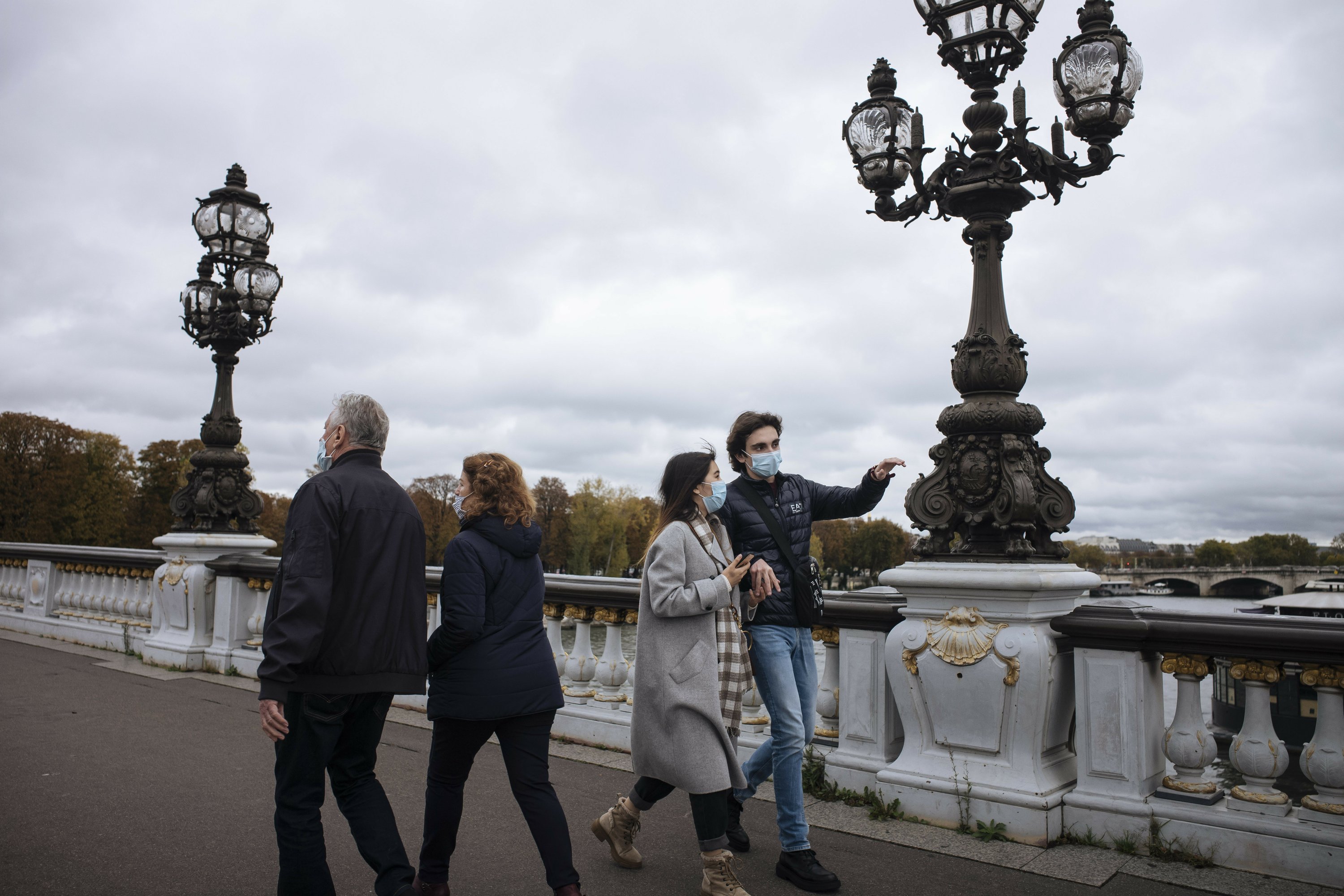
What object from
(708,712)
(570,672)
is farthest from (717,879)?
(570,672)

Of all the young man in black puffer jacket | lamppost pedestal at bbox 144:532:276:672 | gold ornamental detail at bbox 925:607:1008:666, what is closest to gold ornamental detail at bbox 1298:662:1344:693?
gold ornamental detail at bbox 925:607:1008:666

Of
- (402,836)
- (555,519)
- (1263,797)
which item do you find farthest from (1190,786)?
(555,519)

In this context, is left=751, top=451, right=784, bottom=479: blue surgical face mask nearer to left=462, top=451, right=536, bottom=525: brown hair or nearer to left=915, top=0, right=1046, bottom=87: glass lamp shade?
left=462, top=451, right=536, bottom=525: brown hair

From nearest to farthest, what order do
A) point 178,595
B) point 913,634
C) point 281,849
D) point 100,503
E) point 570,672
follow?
point 281,849
point 913,634
point 570,672
point 178,595
point 100,503

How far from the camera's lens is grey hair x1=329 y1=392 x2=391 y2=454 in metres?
3.77

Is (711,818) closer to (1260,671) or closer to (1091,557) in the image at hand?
→ (1260,671)

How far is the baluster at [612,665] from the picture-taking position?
675cm

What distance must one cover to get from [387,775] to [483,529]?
110 inches

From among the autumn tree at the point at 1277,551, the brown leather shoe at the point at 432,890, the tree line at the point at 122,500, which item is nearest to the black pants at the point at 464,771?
the brown leather shoe at the point at 432,890

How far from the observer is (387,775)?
19.2 feet

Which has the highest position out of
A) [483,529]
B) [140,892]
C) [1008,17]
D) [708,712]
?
[1008,17]

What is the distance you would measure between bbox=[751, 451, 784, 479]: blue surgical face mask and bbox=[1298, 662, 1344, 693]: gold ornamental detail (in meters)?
2.44

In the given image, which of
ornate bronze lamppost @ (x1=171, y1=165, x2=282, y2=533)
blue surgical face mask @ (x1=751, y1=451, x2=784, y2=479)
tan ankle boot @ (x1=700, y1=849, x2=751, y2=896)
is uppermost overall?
ornate bronze lamppost @ (x1=171, y1=165, x2=282, y2=533)

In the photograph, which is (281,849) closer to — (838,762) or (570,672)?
(838,762)
